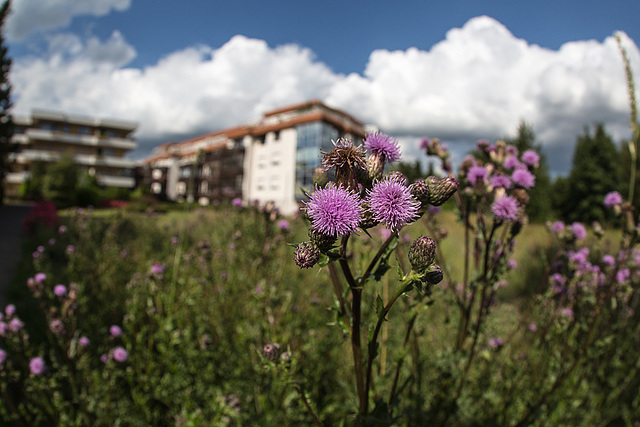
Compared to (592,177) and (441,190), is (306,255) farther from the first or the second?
(592,177)

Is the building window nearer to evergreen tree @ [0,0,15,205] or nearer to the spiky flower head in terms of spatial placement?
evergreen tree @ [0,0,15,205]

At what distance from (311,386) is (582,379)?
2.09 metres

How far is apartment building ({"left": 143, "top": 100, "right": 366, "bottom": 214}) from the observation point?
3591cm

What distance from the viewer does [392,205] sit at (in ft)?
3.27

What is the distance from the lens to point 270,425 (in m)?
2.20

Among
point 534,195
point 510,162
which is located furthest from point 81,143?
point 510,162

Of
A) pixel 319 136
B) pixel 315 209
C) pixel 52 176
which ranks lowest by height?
pixel 315 209

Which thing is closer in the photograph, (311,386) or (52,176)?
(311,386)

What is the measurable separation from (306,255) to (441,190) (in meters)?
0.48

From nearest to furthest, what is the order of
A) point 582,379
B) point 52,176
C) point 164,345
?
point 582,379 → point 164,345 → point 52,176

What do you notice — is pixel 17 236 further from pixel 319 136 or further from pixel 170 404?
pixel 319 136

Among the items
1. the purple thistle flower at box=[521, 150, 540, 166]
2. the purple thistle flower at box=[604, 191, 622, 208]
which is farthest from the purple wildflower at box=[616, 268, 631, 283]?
the purple thistle flower at box=[521, 150, 540, 166]

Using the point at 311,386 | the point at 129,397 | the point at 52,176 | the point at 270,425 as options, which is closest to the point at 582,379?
the point at 311,386

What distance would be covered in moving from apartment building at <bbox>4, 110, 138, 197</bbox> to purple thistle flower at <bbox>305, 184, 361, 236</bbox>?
56.2 metres
